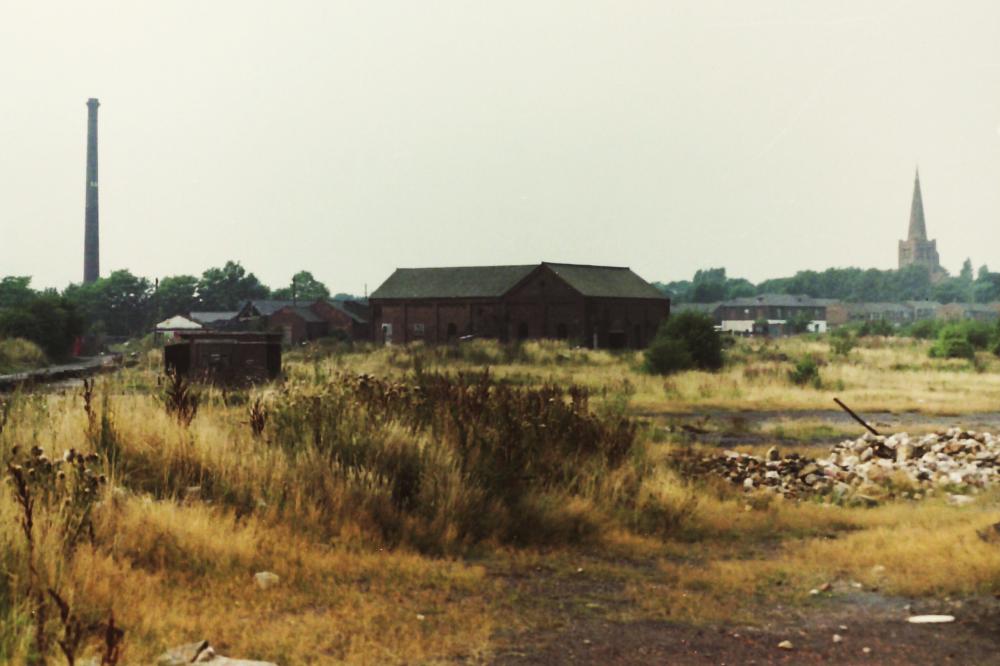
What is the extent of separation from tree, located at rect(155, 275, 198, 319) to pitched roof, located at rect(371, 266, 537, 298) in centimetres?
3872

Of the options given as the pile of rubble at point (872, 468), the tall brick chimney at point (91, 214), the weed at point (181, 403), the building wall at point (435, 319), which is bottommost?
the pile of rubble at point (872, 468)

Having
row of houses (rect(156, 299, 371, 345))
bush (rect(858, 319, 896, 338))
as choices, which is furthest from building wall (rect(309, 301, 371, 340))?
bush (rect(858, 319, 896, 338))

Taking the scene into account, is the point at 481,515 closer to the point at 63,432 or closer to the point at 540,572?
the point at 540,572

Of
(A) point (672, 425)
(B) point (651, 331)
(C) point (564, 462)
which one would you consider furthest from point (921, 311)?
(C) point (564, 462)

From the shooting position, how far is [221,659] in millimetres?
4883

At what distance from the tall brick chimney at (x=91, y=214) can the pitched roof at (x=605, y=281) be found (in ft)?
157

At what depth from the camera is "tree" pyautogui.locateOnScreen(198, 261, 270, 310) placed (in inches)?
3991

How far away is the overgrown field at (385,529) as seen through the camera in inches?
229

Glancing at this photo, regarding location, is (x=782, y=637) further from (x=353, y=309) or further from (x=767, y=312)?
(x=767, y=312)

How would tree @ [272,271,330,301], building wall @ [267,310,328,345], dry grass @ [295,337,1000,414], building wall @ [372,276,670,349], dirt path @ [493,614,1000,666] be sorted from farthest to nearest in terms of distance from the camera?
tree @ [272,271,330,301] → building wall @ [267,310,328,345] → building wall @ [372,276,670,349] → dry grass @ [295,337,1000,414] → dirt path @ [493,614,1000,666]

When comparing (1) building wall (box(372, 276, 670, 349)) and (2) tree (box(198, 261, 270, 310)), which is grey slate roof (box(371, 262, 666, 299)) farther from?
(2) tree (box(198, 261, 270, 310))

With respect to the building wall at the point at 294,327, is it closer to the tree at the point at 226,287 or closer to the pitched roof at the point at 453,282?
the pitched roof at the point at 453,282

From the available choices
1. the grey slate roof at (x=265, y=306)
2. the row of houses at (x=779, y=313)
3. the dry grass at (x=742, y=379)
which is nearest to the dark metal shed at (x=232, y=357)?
the dry grass at (x=742, y=379)

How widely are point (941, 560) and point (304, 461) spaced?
18.3ft
